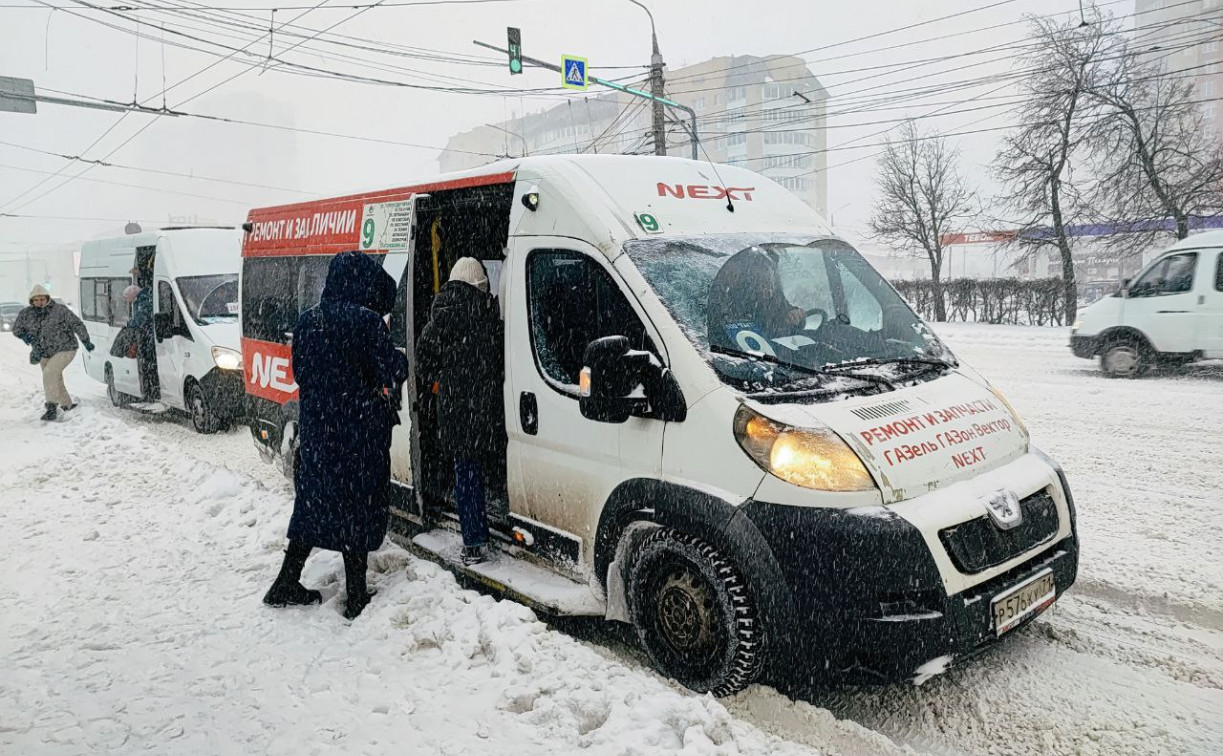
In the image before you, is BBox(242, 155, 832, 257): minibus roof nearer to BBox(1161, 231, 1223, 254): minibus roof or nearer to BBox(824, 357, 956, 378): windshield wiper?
BBox(824, 357, 956, 378): windshield wiper

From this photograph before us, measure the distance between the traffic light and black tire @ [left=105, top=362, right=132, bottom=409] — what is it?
11.1m

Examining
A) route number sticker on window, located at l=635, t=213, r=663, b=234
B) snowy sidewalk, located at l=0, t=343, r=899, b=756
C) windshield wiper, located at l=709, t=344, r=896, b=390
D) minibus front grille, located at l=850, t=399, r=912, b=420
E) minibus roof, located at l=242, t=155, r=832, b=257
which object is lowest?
snowy sidewalk, located at l=0, t=343, r=899, b=756

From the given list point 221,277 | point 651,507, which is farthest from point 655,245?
point 221,277

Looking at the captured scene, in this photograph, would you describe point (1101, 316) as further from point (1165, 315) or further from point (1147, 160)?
point (1147, 160)

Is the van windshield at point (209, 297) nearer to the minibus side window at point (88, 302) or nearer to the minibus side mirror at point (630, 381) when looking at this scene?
the minibus side window at point (88, 302)

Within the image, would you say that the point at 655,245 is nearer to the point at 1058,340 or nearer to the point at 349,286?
the point at 349,286

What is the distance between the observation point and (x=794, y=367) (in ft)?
11.7

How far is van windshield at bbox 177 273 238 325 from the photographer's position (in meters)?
10.1

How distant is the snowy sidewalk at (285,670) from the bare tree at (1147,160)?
25.9m

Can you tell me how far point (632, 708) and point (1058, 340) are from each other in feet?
57.2

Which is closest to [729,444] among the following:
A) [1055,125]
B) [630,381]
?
[630,381]

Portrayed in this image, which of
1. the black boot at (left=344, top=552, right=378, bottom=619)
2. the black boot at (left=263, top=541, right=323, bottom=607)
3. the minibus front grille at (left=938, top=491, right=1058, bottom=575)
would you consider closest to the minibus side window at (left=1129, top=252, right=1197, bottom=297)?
the minibus front grille at (left=938, top=491, right=1058, bottom=575)

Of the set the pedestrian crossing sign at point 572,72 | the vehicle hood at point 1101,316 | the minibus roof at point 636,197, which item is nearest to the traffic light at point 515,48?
the pedestrian crossing sign at point 572,72

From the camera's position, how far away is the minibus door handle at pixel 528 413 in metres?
4.20
